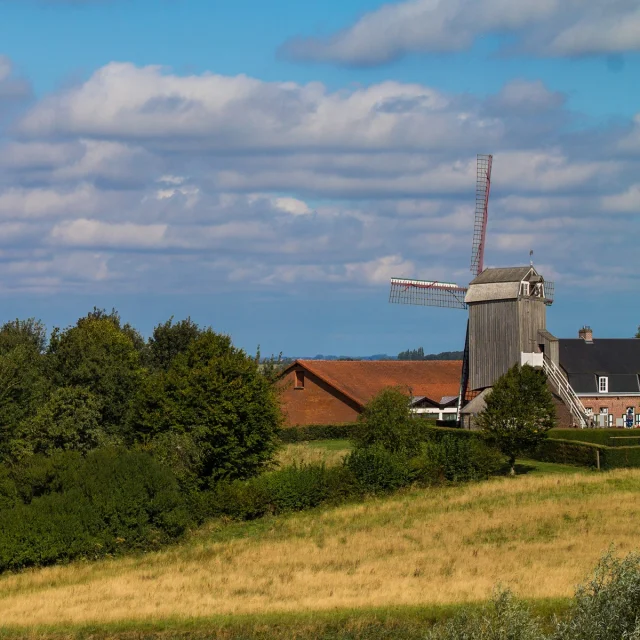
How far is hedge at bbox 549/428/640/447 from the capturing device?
191ft

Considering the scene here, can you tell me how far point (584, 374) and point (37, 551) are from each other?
161ft

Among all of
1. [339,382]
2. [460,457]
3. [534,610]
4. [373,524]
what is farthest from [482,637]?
[339,382]

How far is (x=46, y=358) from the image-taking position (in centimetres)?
7606

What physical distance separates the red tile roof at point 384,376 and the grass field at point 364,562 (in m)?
35.9

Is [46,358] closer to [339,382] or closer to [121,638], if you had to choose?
[339,382]

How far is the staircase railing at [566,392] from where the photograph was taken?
2689 inches

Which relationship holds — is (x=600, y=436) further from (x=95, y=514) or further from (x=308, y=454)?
(x=95, y=514)

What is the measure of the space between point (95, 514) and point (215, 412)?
36.4ft

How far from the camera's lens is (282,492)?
44.7 metres

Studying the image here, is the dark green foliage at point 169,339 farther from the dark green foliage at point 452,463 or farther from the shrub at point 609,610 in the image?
the shrub at point 609,610

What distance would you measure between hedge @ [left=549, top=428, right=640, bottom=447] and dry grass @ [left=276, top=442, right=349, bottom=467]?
1322 centimetres

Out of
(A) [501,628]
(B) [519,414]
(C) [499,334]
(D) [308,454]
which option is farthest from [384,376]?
(A) [501,628]

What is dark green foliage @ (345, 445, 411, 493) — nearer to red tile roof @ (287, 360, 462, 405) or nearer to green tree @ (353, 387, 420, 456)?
green tree @ (353, 387, 420, 456)

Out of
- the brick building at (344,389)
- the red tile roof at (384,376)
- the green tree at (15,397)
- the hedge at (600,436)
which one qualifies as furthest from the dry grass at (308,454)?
the green tree at (15,397)
